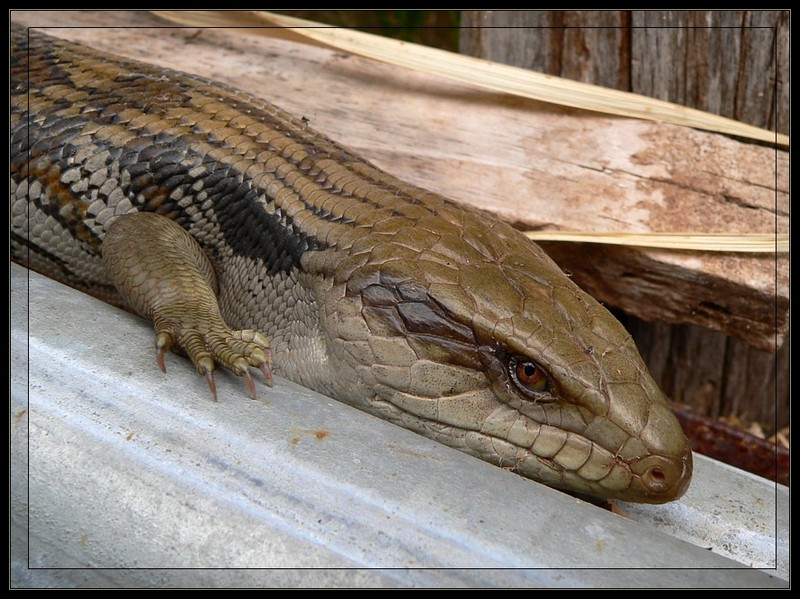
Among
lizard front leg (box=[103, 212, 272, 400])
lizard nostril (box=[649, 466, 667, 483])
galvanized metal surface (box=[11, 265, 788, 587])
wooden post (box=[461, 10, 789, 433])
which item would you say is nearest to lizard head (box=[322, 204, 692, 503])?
lizard nostril (box=[649, 466, 667, 483])

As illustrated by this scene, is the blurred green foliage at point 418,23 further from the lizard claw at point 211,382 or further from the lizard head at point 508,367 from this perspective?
the lizard claw at point 211,382

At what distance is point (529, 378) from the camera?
2.21 meters

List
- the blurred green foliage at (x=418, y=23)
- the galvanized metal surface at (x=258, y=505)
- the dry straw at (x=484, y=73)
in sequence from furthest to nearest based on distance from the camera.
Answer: the blurred green foliage at (x=418, y=23) < the dry straw at (x=484, y=73) < the galvanized metal surface at (x=258, y=505)

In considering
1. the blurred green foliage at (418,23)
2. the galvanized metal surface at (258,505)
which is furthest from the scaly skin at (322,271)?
the blurred green foliage at (418,23)

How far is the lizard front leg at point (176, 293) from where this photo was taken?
2184 millimetres

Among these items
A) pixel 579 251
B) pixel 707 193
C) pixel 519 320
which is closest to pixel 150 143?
pixel 519 320

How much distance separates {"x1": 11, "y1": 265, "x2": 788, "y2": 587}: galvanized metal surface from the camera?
68.3 inches

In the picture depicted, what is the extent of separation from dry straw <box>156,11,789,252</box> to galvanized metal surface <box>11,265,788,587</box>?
1.99 metres

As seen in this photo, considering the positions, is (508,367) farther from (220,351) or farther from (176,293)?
(176,293)

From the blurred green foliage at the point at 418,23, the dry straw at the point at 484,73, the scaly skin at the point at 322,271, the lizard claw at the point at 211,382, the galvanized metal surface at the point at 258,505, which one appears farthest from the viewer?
the blurred green foliage at the point at 418,23

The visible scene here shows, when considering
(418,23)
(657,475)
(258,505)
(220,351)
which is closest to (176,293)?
(220,351)

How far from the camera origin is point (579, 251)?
324cm

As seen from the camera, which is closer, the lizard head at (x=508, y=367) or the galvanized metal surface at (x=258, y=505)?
the galvanized metal surface at (x=258, y=505)

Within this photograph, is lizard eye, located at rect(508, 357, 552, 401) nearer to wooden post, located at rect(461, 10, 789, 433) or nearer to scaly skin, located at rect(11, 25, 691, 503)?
scaly skin, located at rect(11, 25, 691, 503)
